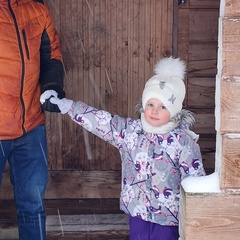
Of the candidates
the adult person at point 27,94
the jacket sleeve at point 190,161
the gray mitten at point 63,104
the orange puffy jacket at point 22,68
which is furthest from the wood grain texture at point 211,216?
the orange puffy jacket at point 22,68

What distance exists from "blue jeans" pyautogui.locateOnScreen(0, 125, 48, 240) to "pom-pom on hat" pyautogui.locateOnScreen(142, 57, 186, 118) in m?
0.67

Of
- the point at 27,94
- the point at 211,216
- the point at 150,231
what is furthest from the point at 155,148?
the point at 27,94

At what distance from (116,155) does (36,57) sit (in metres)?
1.47

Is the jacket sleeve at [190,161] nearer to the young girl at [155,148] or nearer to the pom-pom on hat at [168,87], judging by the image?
the young girl at [155,148]

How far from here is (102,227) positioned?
451cm

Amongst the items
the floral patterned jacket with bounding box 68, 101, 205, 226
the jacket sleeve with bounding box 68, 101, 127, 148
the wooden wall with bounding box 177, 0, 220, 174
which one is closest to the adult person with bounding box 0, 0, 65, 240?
the jacket sleeve with bounding box 68, 101, 127, 148

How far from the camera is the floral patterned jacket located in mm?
3234

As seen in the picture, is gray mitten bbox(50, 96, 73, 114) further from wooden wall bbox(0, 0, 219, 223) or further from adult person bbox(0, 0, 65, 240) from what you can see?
wooden wall bbox(0, 0, 219, 223)

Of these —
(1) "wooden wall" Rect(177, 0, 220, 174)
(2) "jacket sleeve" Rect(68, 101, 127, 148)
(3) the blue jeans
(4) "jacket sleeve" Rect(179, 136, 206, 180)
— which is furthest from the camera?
(1) "wooden wall" Rect(177, 0, 220, 174)

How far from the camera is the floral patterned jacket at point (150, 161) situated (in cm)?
323

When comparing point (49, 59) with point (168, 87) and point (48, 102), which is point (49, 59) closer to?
point (48, 102)

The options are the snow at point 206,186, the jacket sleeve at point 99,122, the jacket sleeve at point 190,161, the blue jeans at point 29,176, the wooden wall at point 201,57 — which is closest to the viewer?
the snow at point 206,186

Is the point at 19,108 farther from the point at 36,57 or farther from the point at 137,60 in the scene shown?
the point at 137,60

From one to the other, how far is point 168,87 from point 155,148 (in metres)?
0.32
